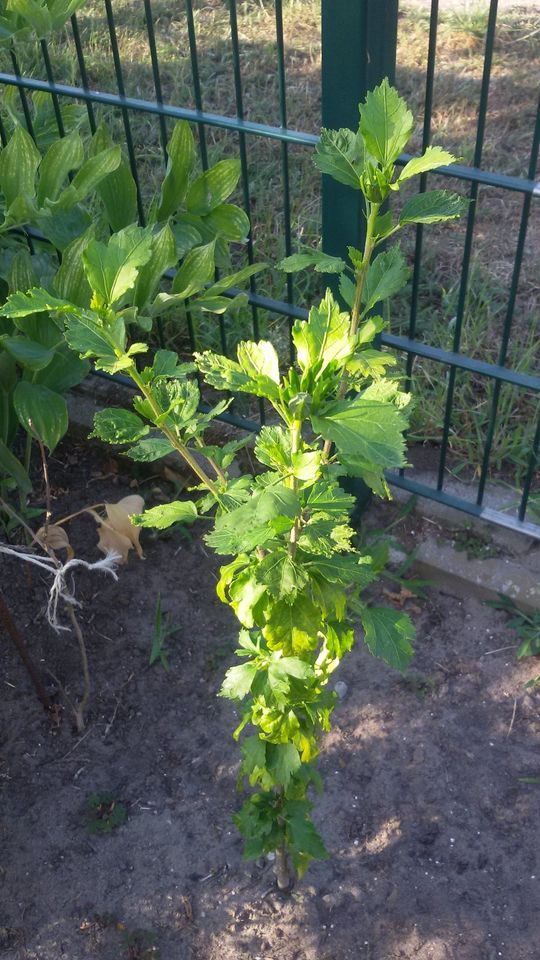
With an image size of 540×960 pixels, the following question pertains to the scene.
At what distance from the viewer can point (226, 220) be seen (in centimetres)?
204

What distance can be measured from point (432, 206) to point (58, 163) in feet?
3.10

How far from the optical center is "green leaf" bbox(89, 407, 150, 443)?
132 cm

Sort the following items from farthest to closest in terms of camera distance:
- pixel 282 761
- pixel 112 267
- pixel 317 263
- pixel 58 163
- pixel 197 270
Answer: pixel 58 163 → pixel 197 270 → pixel 282 761 → pixel 317 263 → pixel 112 267

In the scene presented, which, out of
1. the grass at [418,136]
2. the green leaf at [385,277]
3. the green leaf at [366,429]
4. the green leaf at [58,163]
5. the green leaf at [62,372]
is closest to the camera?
the green leaf at [366,429]

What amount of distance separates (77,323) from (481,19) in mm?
4295

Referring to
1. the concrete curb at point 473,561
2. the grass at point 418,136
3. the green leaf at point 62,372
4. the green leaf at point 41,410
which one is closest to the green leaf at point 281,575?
the green leaf at point 41,410

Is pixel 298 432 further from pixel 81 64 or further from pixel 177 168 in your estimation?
pixel 81 64

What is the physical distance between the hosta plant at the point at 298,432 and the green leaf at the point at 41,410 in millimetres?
576

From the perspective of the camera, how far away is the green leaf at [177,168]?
1915 mm

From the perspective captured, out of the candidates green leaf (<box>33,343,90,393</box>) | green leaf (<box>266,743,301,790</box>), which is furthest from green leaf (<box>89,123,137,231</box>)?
green leaf (<box>266,743,301,790</box>)

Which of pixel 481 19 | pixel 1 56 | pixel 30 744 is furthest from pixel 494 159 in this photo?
pixel 30 744

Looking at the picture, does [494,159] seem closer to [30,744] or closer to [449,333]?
[449,333]

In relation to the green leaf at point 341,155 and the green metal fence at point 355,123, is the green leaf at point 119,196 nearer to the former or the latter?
the green metal fence at point 355,123

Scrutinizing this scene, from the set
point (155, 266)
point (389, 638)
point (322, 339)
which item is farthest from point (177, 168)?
point (389, 638)
